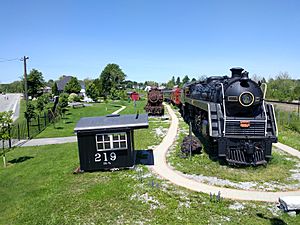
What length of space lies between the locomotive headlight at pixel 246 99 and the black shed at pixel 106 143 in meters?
4.50

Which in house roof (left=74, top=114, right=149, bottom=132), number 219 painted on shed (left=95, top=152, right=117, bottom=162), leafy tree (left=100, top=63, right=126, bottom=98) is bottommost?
number 219 painted on shed (left=95, top=152, right=117, bottom=162)

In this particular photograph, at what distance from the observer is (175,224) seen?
22.8 ft

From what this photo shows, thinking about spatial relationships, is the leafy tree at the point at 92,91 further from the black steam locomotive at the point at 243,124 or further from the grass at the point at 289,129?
the black steam locomotive at the point at 243,124

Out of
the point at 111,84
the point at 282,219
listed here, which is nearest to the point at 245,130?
the point at 282,219

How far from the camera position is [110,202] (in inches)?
332

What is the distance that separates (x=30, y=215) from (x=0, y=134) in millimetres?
7790

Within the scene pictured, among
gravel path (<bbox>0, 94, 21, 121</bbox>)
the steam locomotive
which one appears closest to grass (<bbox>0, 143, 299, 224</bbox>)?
the steam locomotive

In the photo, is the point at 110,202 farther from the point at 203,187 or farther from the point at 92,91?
the point at 92,91

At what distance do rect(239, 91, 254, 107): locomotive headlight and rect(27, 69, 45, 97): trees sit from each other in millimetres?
51359

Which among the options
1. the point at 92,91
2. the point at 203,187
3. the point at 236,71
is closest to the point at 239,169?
the point at 203,187

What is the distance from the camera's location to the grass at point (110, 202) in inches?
288

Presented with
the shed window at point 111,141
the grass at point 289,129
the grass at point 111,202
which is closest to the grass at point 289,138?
the grass at point 289,129

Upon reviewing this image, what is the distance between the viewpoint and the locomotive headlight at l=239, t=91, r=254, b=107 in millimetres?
11477

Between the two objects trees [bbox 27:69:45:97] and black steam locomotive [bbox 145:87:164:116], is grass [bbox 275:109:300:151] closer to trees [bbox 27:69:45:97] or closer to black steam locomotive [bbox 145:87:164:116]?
black steam locomotive [bbox 145:87:164:116]
